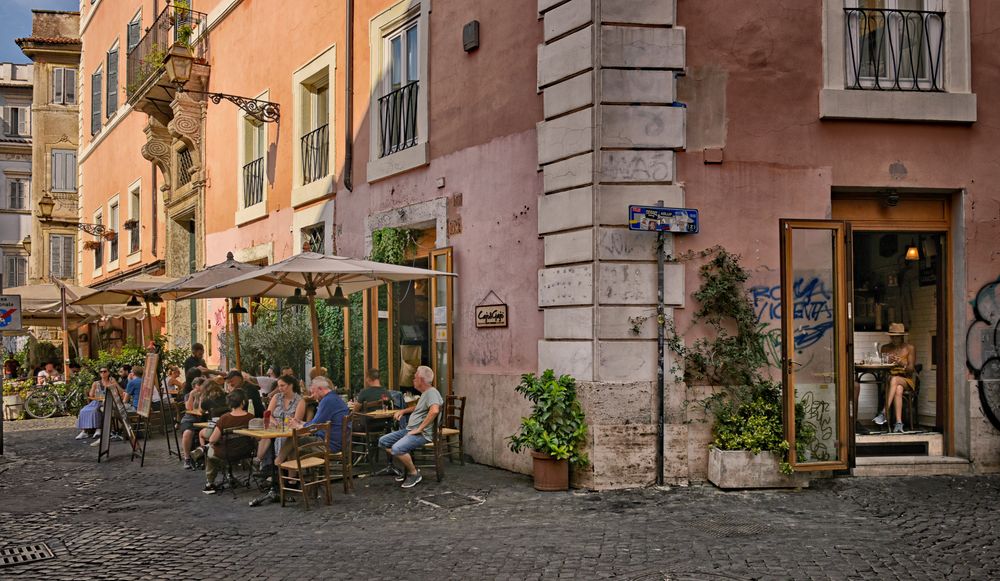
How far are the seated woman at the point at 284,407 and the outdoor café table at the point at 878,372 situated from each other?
6.31 m

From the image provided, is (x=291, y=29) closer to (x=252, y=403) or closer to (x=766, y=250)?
(x=252, y=403)

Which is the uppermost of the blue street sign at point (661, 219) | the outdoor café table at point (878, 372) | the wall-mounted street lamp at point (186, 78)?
the wall-mounted street lamp at point (186, 78)

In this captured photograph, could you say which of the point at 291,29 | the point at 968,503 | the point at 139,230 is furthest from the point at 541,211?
the point at 139,230

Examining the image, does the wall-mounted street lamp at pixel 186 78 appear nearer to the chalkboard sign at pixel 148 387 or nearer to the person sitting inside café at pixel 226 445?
the chalkboard sign at pixel 148 387

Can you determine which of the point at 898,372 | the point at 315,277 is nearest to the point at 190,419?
the point at 315,277

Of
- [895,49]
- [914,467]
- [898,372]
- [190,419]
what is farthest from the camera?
[190,419]

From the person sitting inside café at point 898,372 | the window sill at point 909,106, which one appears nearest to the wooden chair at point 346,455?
the window sill at point 909,106

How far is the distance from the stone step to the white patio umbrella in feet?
15.9

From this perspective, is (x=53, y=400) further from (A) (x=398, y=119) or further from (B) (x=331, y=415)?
(B) (x=331, y=415)

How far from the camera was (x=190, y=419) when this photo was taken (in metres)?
10.9

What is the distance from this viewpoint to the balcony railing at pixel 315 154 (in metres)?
14.6

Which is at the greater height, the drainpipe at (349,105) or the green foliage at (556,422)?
the drainpipe at (349,105)

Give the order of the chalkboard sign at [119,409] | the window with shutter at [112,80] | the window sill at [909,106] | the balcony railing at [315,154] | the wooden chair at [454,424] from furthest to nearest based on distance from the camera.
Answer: the window with shutter at [112,80] < the balcony railing at [315,154] < the chalkboard sign at [119,409] < the wooden chair at [454,424] < the window sill at [909,106]

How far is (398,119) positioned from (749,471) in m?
6.95
